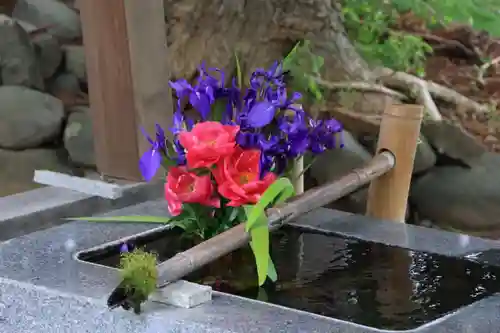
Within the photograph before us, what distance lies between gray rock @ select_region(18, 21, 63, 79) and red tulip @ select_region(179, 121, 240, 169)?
2.03m

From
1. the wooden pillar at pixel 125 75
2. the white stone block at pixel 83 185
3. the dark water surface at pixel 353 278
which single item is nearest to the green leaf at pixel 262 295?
the dark water surface at pixel 353 278

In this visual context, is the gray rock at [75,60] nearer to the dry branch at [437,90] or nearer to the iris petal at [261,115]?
the dry branch at [437,90]

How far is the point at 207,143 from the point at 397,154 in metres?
0.52

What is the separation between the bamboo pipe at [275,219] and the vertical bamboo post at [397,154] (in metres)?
0.02

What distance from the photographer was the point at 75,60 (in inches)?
117

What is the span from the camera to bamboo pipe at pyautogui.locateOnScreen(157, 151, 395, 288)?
948 mm

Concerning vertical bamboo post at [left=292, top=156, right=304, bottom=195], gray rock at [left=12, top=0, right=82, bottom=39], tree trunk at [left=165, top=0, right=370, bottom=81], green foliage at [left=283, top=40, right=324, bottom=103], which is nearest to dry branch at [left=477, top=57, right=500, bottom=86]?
tree trunk at [left=165, top=0, right=370, bottom=81]

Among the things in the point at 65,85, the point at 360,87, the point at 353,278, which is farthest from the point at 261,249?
the point at 65,85

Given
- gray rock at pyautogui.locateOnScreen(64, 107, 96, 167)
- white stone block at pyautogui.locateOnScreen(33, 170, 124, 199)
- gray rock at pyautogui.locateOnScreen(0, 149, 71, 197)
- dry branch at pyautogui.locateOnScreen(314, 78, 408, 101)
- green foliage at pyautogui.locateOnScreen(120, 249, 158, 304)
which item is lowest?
gray rock at pyautogui.locateOnScreen(0, 149, 71, 197)

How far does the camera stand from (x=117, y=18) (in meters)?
1.70

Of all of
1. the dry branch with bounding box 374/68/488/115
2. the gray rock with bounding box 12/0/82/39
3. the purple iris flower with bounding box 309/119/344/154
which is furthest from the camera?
the gray rock with bounding box 12/0/82/39

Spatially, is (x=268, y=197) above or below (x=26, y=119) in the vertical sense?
above

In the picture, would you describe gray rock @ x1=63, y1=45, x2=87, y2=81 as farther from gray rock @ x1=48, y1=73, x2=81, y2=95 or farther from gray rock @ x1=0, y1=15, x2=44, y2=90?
gray rock @ x1=0, y1=15, x2=44, y2=90

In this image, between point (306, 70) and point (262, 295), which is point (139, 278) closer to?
point (262, 295)
